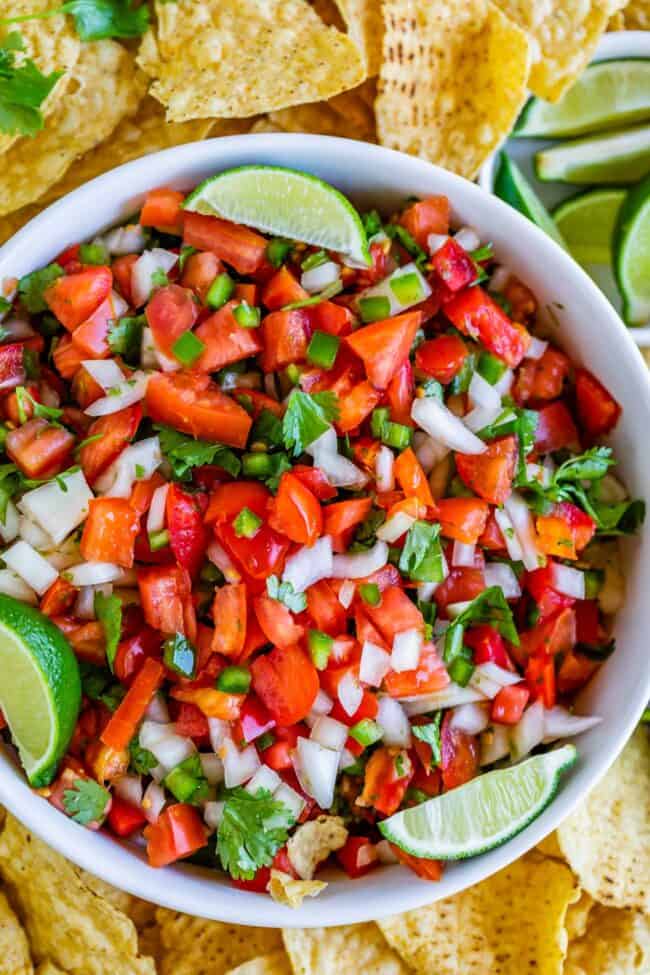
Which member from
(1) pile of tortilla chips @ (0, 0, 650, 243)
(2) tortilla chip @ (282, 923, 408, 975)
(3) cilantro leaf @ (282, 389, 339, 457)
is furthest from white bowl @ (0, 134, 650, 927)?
(3) cilantro leaf @ (282, 389, 339, 457)

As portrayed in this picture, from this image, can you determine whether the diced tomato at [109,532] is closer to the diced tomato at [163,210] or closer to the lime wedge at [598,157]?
the diced tomato at [163,210]

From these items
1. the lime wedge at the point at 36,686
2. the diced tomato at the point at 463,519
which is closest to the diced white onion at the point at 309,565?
the diced tomato at the point at 463,519

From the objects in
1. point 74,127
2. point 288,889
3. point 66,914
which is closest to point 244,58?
point 74,127

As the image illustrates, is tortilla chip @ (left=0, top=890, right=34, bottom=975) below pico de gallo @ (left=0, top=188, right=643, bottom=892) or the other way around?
below

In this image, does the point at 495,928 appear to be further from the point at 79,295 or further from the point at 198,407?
the point at 79,295

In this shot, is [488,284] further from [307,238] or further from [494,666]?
[494,666]

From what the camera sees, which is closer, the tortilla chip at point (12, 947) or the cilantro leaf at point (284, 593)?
the cilantro leaf at point (284, 593)

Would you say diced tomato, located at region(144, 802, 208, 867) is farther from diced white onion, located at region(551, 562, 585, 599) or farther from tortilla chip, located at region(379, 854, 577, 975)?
diced white onion, located at region(551, 562, 585, 599)
